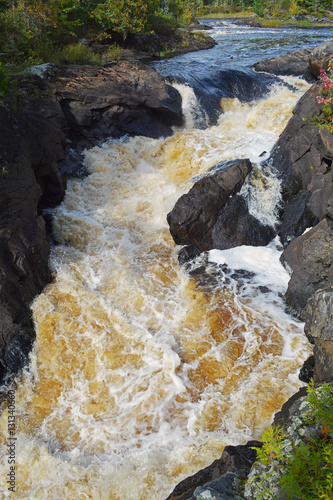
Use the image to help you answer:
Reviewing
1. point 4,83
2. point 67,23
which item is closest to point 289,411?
point 4,83

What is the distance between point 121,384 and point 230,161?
22.5 ft

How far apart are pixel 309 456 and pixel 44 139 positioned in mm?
9196

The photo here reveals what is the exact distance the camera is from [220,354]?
642 centimetres

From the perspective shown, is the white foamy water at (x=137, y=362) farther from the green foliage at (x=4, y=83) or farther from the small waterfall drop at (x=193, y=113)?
the small waterfall drop at (x=193, y=113)

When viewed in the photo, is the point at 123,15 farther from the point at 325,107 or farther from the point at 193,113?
the point at 325,107

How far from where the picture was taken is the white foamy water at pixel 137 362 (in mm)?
5031

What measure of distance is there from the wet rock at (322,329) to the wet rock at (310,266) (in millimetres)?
1808

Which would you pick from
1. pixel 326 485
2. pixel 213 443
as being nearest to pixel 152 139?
pixel 213 443

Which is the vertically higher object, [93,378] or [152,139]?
[152,139]

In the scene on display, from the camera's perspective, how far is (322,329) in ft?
16.0

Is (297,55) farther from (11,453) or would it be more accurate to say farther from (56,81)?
(11,453)

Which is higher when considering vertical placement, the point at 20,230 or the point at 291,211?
the point at 20,230

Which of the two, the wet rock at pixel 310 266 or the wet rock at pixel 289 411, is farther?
the wet rock at pixel 310 266

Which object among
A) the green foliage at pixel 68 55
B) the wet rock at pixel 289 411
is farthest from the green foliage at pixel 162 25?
the wet rock at pixel 289 411
